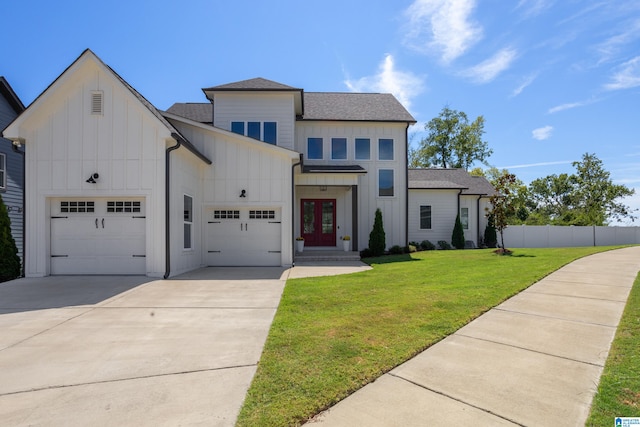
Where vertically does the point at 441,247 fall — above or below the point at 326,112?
below

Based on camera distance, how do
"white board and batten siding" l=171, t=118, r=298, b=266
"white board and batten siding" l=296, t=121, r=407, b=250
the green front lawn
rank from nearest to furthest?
the green front lawn → "white board and batten siding" l=171, t=118, r=298, b=266 → "white board and batten siding" l=296, t=121, r=407, b=250

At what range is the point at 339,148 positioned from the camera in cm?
1744

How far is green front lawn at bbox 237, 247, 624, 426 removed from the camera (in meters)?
2.92

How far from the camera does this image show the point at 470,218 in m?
20.9

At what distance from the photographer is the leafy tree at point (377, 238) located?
641 inches

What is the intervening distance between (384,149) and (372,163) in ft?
3.13

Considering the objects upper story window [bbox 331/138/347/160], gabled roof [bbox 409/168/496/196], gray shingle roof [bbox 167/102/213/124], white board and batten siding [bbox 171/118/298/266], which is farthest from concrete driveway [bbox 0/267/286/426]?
gabled roof [bbox 409/168/496/196]

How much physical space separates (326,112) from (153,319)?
563 inches

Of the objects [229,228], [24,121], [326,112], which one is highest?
[326,112]

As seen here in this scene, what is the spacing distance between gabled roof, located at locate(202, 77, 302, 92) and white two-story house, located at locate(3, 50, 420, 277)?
9 cm

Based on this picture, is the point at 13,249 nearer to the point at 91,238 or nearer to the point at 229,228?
the point at 91,238

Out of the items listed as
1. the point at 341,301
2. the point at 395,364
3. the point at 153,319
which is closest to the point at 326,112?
the point at 341,301

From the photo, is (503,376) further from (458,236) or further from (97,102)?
(458,236)

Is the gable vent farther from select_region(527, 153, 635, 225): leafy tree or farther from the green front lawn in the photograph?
select_region(527, 153, 635, 225): leafy tree
